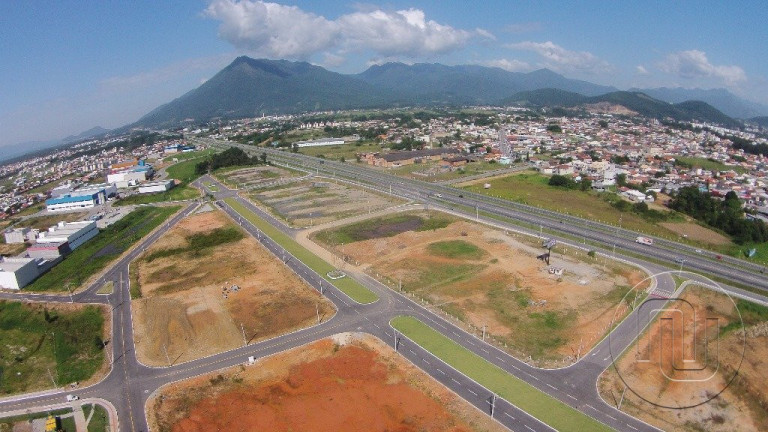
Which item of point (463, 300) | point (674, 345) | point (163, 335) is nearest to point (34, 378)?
point (163, 335)

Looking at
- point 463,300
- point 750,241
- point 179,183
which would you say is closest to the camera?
point 463,300

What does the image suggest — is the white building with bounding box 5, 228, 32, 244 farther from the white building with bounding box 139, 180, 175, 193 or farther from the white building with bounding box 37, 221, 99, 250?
the white building with bounding box 139, 180, 175, 193

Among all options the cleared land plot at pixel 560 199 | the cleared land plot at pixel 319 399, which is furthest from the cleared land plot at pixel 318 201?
the cleared land plot at pixel 319 399

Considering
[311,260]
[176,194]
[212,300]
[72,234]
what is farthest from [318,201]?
[212,300]

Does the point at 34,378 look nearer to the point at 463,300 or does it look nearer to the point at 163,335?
the point at 163,335

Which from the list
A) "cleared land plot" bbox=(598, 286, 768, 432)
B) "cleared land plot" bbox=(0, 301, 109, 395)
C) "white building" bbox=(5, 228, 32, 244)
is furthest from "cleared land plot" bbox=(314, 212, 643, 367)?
"white building" bbox=(5, 228, 32, 244)

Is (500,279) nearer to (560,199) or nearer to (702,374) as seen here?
(702,374)
